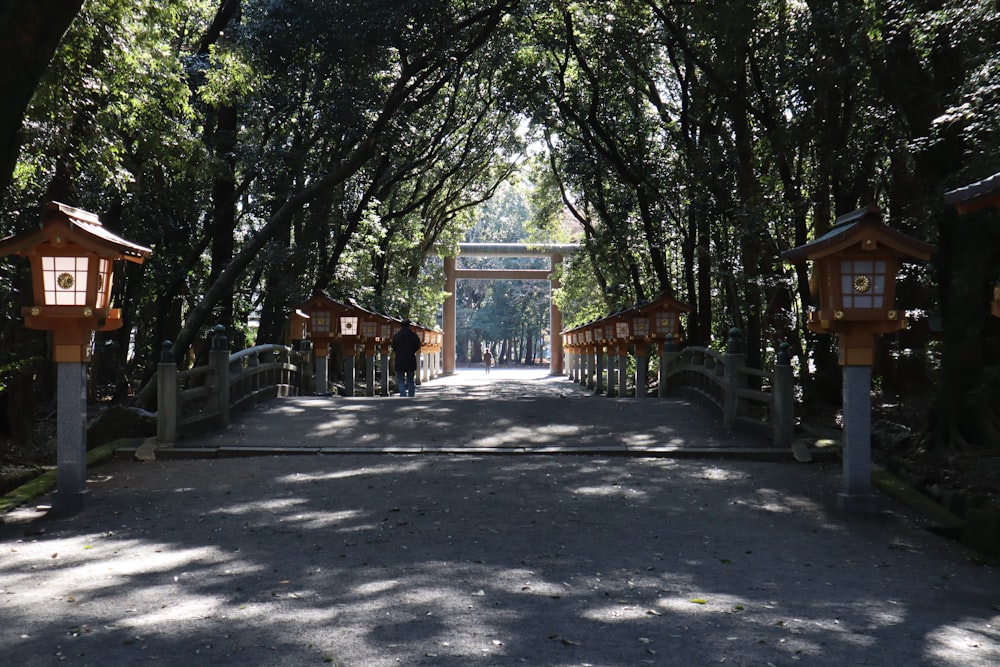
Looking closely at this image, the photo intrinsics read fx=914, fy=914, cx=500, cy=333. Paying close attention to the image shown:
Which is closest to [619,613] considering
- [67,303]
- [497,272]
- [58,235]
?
[67,303]

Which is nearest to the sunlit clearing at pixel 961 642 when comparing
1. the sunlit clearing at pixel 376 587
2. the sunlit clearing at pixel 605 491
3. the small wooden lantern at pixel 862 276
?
the sunlit clearing at pixel 376 587

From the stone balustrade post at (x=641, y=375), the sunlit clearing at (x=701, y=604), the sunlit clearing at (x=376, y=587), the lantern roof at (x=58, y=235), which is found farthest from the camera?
the stone balustrade post at (x=641, y=375)

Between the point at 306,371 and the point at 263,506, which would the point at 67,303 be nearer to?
the point at 263,506

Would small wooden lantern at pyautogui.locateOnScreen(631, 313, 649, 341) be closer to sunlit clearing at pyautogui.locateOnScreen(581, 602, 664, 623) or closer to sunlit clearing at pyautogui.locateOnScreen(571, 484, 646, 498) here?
sunlit clearing at pyautogui.locateOnScreen(571, 484, 646, 498)

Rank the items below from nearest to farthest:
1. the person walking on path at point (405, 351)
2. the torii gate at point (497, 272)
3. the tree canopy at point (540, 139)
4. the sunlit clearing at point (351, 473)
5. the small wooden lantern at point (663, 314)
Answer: the sunlit clearing at point (351, 473) < the tree canopy at point (540, 139) < the person walking on path at point (405, 351) < the small wooden lantern at point (663, 314) < the torii gate at point (497, 272)

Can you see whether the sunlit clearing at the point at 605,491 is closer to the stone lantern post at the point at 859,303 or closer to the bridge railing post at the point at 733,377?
the stone lantern post at the point at 859,303

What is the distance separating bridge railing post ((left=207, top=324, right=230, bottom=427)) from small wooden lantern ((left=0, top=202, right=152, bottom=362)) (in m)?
4.12

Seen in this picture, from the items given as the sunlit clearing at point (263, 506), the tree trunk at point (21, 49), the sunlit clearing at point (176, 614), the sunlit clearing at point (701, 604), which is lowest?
the sunlit clearing at point (701, 604)

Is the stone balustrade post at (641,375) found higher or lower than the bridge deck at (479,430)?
higher

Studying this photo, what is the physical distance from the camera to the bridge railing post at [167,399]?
9.91 m

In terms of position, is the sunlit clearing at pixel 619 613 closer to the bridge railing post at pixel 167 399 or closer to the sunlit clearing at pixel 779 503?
the sunlit clearing at pixel 779 503

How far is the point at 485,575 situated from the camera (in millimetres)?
5184

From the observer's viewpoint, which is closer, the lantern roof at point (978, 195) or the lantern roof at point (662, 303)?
the lantern roof at point (978, 195)

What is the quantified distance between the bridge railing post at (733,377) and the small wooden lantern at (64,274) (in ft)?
24.2
